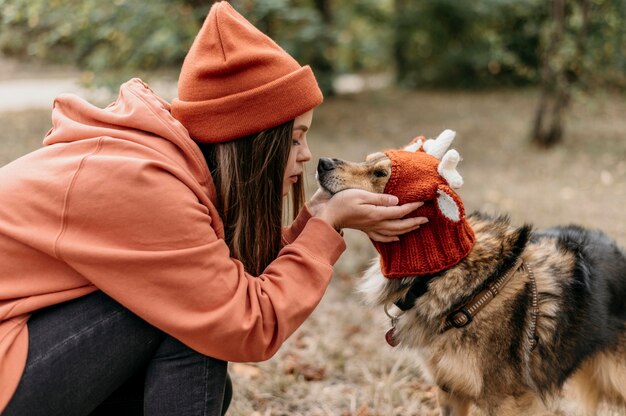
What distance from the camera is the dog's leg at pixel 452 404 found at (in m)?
2.42

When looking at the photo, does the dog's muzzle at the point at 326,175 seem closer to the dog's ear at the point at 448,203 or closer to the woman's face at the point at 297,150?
the woman's face at the point at 297,150

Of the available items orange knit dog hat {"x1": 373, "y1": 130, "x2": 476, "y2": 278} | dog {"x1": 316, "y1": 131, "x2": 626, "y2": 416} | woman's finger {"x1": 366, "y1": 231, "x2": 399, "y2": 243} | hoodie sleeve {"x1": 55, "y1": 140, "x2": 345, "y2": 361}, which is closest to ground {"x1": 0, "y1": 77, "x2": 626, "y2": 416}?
dog {"x1": 316, "y1": 131, "x2": 626, "y2": 416}

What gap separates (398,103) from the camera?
39.7 feet

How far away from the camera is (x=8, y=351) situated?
1.59 meters

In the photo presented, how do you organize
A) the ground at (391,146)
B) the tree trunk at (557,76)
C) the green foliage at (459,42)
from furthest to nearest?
the green foliage at (459,42), the tree trunk at (557,76), the ground at (391,146)

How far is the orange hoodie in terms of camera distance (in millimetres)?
1602

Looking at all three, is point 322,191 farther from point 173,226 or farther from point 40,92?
point 40,92

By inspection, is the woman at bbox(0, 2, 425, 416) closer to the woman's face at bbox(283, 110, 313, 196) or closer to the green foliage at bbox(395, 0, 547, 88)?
the woman's face at bbox(283, 110, 313, 196)

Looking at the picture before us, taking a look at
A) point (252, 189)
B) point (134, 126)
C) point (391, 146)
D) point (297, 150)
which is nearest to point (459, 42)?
point (391, 146)

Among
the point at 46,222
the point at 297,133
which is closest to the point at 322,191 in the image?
the point at 297,133

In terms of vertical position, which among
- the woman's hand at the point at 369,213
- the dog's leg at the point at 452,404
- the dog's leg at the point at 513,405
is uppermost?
the woman's hand at the point at 369,213

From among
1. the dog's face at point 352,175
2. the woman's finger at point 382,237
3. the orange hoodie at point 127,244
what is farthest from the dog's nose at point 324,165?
the orange hoodie at point 127,244

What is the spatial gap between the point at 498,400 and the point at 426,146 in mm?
963

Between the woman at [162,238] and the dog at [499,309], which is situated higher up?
the woman at [162,238]
